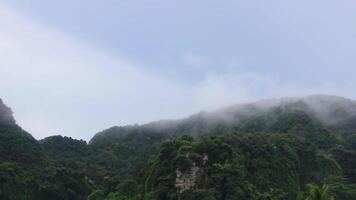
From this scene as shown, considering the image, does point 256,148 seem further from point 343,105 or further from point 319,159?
point 343,105

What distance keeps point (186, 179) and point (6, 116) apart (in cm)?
4070

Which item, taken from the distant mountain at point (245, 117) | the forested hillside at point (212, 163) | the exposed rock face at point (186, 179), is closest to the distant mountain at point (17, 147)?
the forested hillside at point (212, 163)

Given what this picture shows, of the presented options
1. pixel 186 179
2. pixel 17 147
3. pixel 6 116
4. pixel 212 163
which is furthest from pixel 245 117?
pixel 186 179

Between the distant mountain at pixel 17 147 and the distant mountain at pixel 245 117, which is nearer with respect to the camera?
the distant mountain at pixel 17 147

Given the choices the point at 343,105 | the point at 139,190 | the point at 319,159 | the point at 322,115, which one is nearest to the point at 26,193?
the point at 139,190

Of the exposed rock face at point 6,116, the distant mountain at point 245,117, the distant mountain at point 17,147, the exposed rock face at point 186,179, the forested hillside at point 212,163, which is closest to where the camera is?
the exposed rock face at point 186,179

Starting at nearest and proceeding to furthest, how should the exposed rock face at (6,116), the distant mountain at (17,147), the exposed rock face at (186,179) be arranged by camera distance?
the exposed rock face at (186,179), the distant mountain at (17,147), the exposed rock face at (6,116)

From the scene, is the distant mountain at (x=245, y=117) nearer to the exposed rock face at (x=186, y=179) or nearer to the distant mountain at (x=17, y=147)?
the distant mountain at (x=17, y=147)

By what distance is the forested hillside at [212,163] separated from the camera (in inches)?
2272

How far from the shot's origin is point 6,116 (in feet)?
292

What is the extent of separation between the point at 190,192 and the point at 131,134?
187ft

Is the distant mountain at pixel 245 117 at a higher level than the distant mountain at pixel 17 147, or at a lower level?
higher

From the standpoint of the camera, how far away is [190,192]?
181 feet

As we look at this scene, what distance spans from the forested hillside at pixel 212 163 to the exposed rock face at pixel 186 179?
0.31 feet
